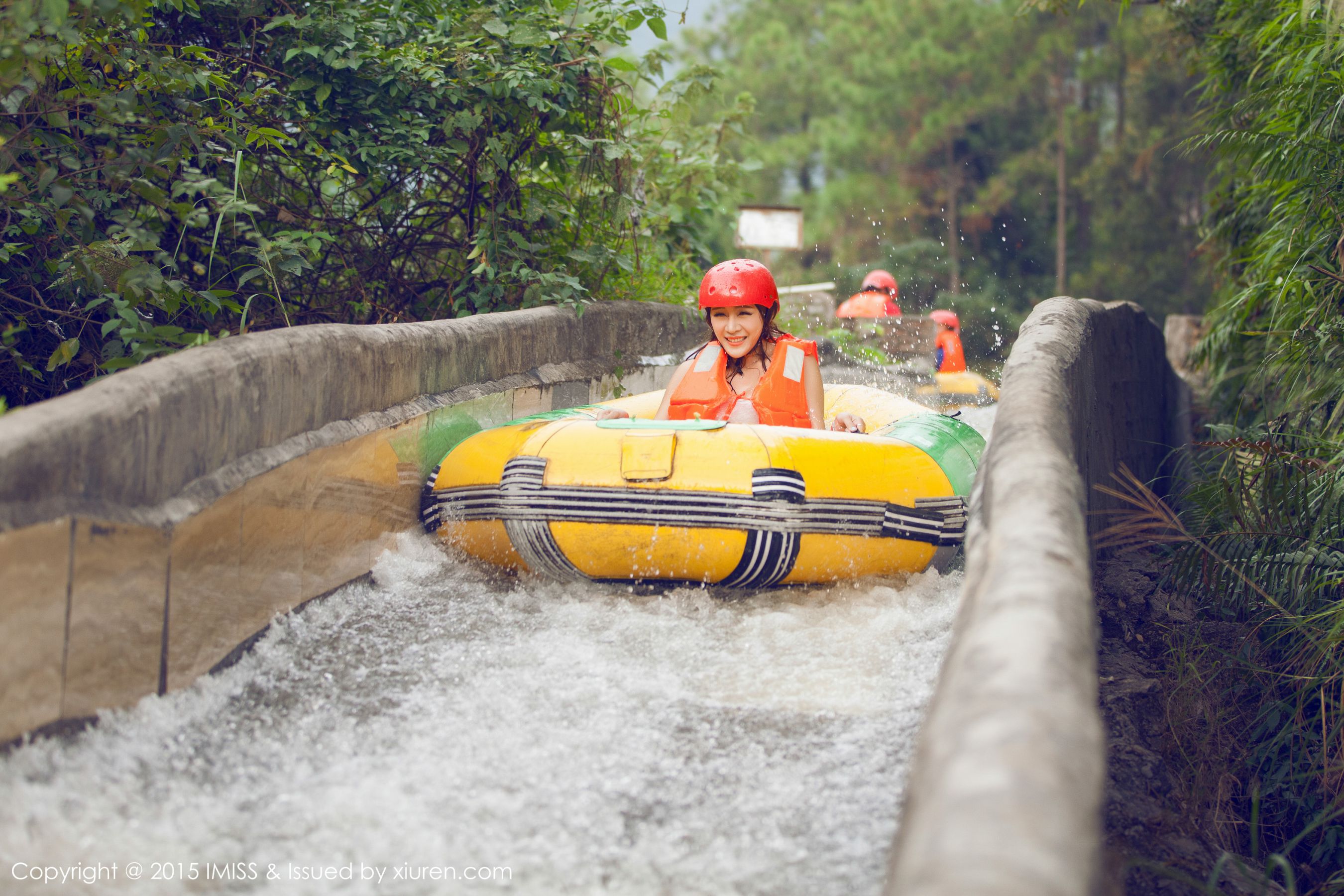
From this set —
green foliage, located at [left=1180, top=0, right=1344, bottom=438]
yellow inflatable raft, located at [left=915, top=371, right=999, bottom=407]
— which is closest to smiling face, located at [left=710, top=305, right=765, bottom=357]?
green foliage, located at [left=1180, top=0, right=1344, bottom=438]

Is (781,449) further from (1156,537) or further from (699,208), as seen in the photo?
(699,208)

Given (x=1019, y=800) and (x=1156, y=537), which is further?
(x=1156, y=537)

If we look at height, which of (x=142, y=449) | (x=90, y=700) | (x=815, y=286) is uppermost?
(x=815, y=286)

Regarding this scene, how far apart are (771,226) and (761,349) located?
25.2 feet

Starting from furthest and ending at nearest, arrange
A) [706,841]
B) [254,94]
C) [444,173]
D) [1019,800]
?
1. [444,173]
2. [254,94]
3. [706,841]
4. [1019,800]

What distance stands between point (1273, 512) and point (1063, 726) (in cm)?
266

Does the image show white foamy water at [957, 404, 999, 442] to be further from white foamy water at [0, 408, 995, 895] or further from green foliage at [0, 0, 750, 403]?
white foamy water at [0, 408, 995, 895]

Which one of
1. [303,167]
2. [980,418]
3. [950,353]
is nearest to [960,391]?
[950,353]

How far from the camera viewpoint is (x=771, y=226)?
38.4 ft

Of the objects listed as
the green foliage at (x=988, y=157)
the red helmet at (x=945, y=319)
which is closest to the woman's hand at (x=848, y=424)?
the red helmet at (x=945, y=319)

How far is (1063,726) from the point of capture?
1351mm

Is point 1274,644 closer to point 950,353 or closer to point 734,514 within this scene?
point 734,514

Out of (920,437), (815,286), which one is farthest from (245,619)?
(815,286)

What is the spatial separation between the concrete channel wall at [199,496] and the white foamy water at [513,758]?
0.37 ft
